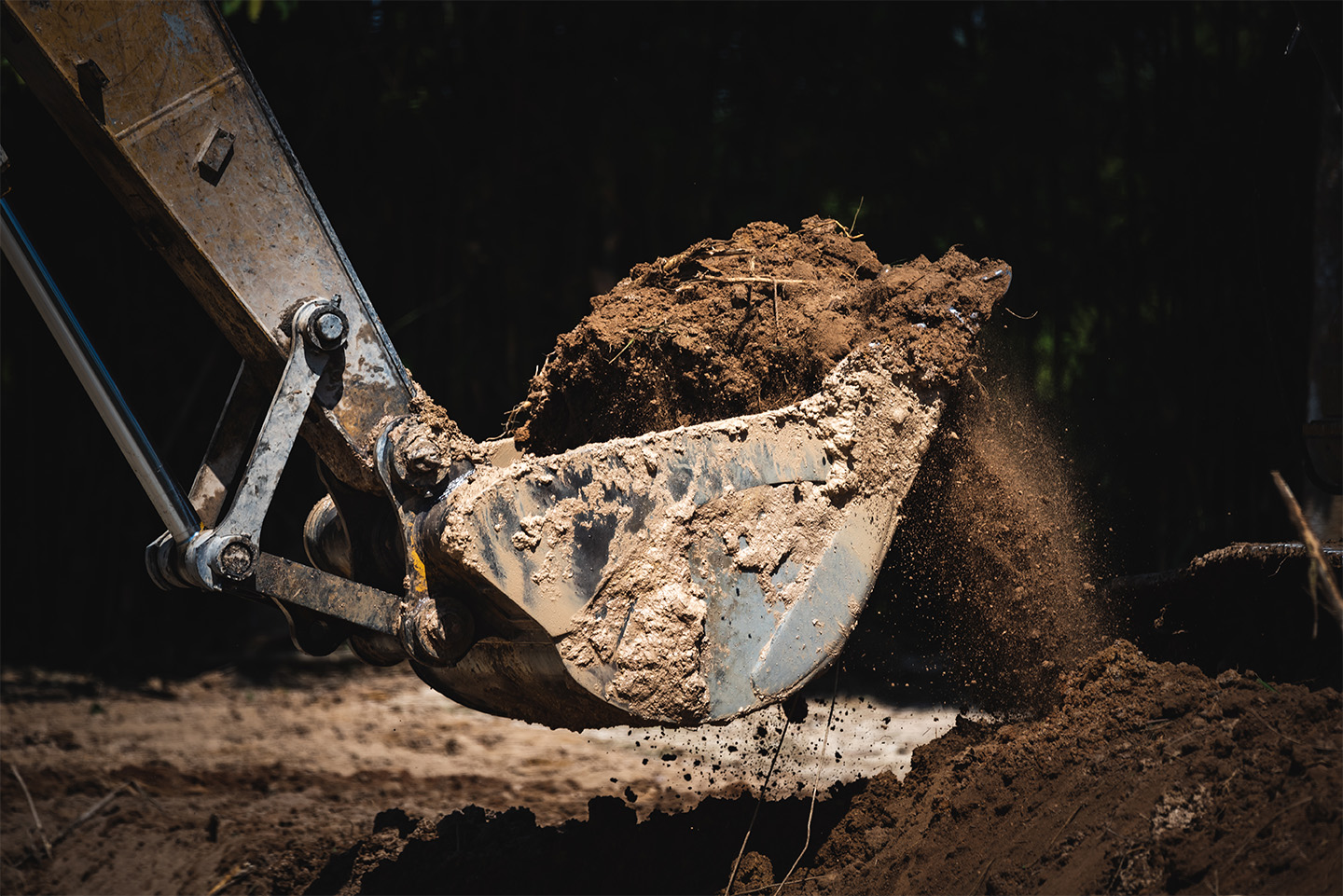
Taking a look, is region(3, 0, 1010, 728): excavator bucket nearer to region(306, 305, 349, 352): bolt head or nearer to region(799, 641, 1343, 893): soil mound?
region(306, 305, 349, 352): bolt head

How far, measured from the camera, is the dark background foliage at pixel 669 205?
16.3 ft

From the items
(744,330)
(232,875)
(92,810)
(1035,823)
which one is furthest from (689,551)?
(92,810)

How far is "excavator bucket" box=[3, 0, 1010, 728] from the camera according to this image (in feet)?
6.61

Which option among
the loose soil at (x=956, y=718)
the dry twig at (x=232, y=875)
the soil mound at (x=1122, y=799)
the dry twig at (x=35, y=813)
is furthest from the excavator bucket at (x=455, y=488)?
the dry twig at (x=35, y=813)

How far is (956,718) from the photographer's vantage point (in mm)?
2867

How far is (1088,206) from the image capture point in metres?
5.37

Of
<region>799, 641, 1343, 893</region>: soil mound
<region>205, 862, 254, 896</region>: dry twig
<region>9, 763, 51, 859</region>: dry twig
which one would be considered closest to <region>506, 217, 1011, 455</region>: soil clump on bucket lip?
<region>799, 641, 1343, 893</region>: soil mound

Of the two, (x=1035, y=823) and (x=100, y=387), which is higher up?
(x=100, y=387)

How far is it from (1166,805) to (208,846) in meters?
2.87

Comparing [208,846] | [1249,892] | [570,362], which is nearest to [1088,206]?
[570,362]

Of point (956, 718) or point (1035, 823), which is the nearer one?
point (1035, 823)

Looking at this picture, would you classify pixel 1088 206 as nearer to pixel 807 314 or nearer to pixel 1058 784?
pixel 807 314

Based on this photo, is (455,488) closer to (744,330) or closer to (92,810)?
(744,330)

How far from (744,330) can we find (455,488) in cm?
90
